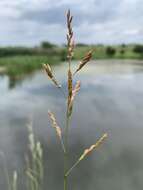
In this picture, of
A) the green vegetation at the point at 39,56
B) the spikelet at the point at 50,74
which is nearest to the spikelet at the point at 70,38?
the spikelet at the point at 50,74

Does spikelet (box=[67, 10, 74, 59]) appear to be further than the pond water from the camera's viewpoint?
No

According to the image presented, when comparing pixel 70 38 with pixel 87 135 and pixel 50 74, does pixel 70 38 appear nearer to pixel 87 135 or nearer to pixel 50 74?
pixel 50 74

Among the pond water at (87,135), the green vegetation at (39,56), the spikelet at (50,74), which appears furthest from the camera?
the green vegetation at (39,56)

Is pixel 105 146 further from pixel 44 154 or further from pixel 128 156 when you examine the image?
pixel 44 154

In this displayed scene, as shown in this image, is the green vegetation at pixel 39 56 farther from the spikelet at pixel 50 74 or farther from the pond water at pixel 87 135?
the spikelet at pixel 50 74

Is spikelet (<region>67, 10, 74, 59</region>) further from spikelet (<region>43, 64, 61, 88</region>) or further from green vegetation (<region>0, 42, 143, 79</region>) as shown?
green vegetation (<region>0, 42, 143, 79</region>)

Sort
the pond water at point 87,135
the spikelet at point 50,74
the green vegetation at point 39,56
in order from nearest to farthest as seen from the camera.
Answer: the spikelet at point 50,74 → the pond water at point 87,135 → the green vegetation at point 39,56

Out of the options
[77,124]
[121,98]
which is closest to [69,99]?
[77,124]

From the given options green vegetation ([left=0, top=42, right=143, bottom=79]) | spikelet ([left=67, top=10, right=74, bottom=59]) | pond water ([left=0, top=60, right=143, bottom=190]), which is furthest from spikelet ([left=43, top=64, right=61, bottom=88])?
green vegetation ([left=0, top=42, right=143, bottom=79])
